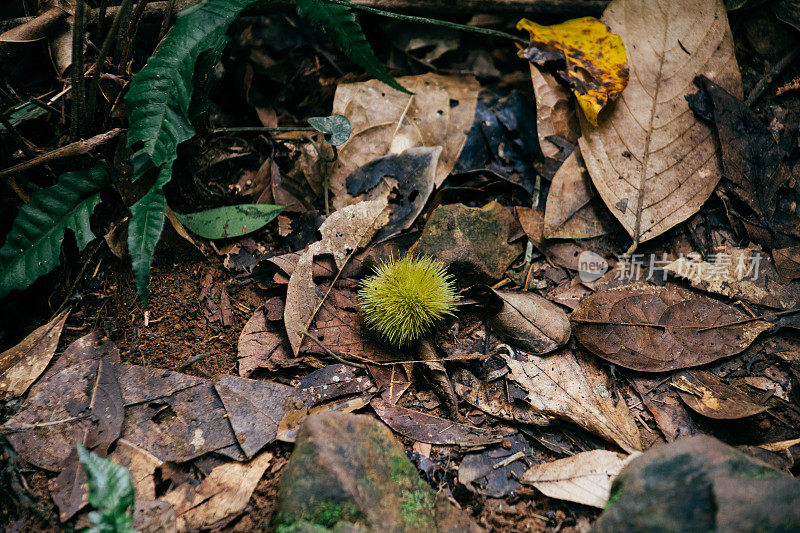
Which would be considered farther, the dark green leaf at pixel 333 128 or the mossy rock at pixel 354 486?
the dark green leaf at pixel 333 128

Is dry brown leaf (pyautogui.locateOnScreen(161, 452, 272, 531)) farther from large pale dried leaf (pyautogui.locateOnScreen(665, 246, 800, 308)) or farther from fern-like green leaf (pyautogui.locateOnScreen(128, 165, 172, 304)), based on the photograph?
large pale dried leaf (pyautogui.locateOnScreen(665, 246, 800, 308))

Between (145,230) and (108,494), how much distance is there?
985mm

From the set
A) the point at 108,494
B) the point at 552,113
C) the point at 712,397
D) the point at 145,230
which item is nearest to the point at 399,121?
the point at 552,113

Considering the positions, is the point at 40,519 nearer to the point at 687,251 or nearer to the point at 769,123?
the point at 687,251

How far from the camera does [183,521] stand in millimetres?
1747

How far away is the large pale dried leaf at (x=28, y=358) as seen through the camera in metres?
2.04

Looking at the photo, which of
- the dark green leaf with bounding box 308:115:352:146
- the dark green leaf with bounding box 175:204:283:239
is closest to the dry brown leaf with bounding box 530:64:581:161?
the dark green leaf with bounding box 308:115:352:146

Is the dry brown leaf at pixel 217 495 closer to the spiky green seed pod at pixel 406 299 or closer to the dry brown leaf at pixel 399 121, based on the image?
the spiky green seed pod at pixel 406 299

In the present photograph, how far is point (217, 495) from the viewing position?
5.98ft

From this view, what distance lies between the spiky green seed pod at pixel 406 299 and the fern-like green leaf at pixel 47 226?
134cm

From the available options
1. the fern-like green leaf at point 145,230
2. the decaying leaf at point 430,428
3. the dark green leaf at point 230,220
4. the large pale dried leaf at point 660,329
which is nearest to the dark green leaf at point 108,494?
the fern-like green leaf at point 145,230

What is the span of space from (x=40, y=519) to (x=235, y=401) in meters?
0.76

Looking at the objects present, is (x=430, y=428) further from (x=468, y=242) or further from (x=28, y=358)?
(x=28, y=358)

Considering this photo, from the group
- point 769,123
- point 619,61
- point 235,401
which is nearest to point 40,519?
point 235,401
